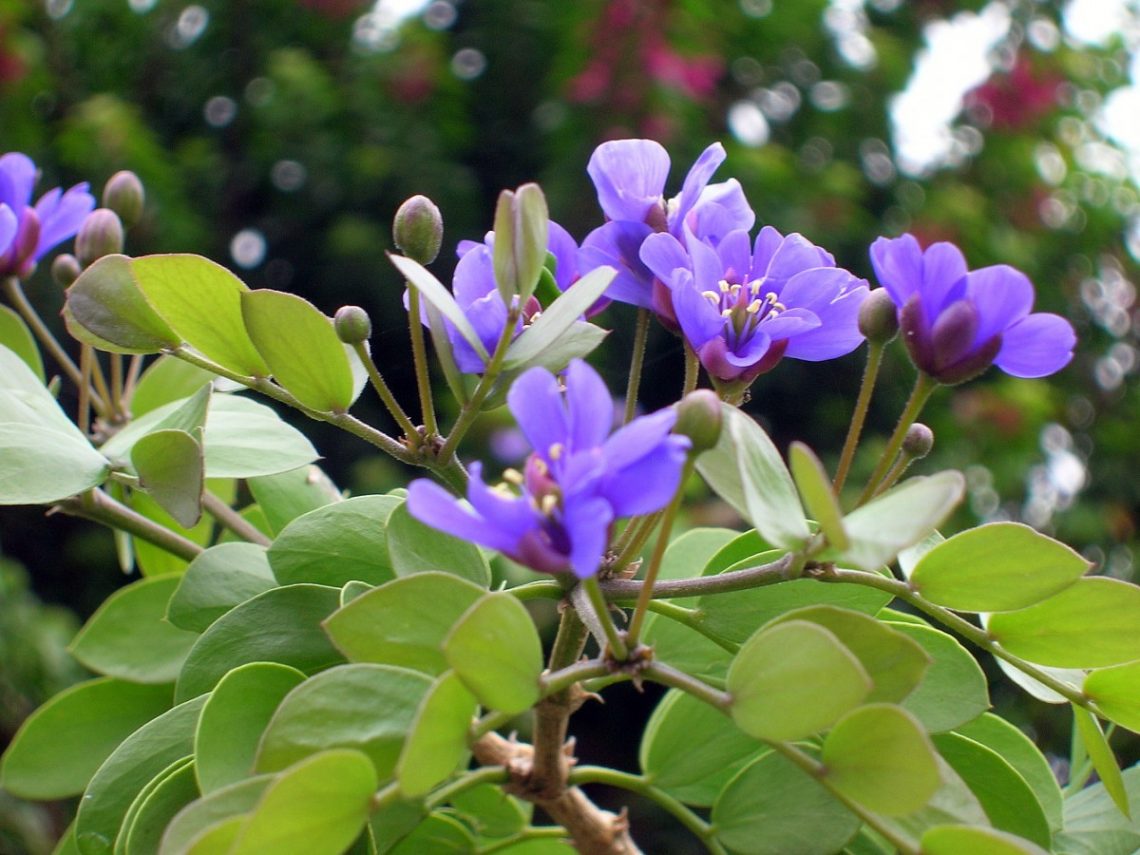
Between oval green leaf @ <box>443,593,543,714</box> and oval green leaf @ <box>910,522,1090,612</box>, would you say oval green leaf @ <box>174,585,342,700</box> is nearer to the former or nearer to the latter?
oval green leaf @ <box>443,593,543,714</box>

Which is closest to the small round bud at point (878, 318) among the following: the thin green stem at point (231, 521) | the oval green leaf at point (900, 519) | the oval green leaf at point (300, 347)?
the oval green leaf at point (900, 519)

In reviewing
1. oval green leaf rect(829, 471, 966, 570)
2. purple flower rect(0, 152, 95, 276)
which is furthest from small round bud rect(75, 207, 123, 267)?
oval green leaf rect(829, 471, 966, 570)

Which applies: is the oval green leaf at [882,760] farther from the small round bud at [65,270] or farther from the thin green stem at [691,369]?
the small round bud at [65,270]

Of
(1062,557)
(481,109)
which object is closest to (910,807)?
(1062,557)

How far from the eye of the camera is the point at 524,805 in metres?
0.65

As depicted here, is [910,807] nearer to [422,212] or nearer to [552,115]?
[422,212]

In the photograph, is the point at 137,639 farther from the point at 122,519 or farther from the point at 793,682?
the point at 793,682

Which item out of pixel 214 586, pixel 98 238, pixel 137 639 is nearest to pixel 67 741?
pixel 137 639

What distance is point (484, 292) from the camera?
481 millimetres

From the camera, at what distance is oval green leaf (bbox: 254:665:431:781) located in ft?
1.20

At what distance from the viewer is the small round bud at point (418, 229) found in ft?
1.60

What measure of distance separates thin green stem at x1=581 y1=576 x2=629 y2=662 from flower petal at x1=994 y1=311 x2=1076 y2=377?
0.20 m

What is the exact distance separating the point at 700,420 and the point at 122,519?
1.22ft

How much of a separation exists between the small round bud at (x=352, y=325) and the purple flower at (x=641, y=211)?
0.09 metres
